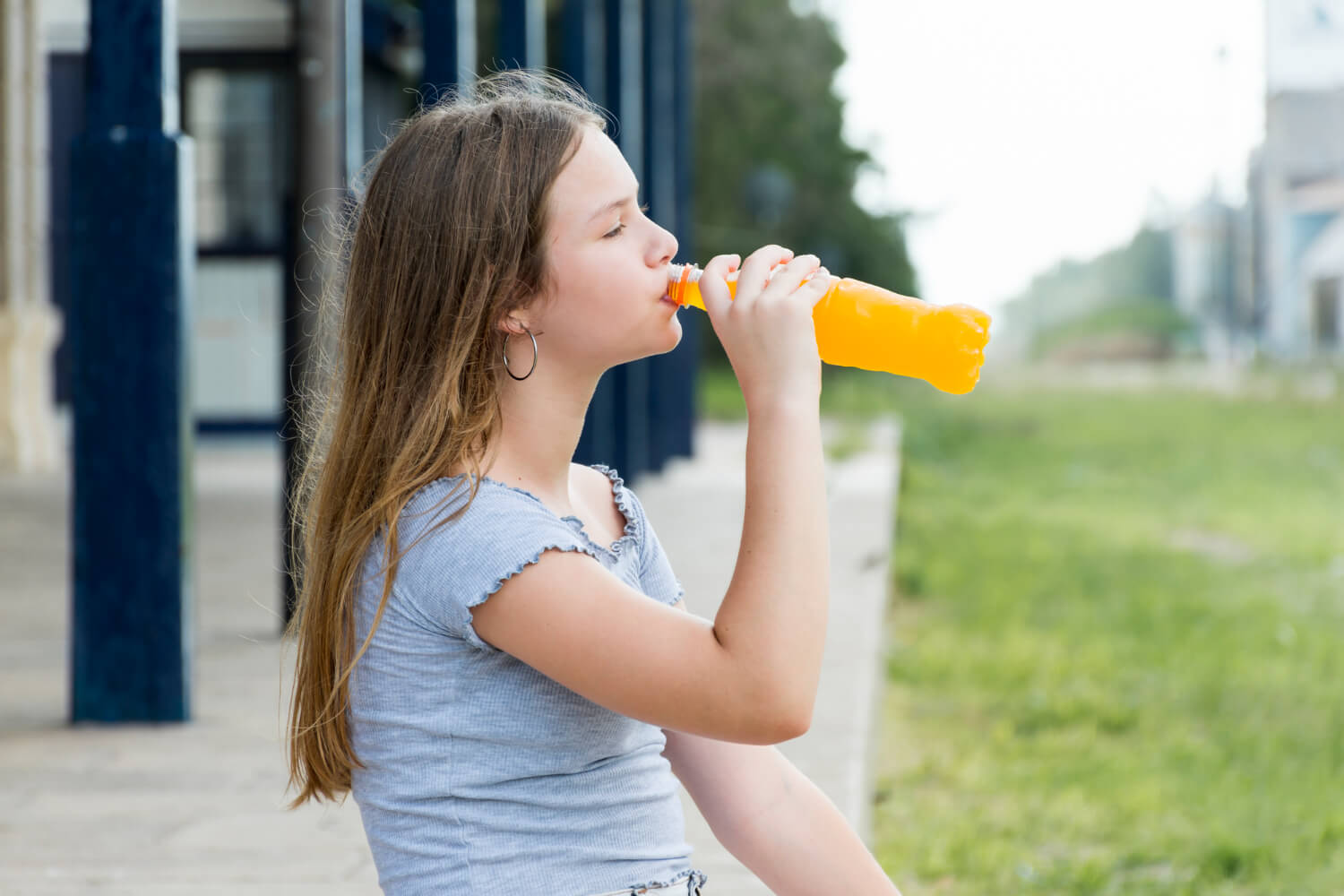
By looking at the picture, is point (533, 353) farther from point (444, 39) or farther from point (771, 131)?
point (771, 131)

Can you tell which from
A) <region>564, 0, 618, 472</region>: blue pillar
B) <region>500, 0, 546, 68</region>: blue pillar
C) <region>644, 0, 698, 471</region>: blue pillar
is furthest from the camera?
<region>644, 0, 698, 471</region>: blue pillar

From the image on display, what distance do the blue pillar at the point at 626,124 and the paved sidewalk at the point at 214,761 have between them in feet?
6.74

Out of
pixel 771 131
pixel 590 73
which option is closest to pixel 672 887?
pixel 590 73

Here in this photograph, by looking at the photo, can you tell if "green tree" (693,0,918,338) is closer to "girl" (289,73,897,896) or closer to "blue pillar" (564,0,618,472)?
"blue pillar" (564,0,618,472)

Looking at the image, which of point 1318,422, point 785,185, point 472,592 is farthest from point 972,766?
point 785,185

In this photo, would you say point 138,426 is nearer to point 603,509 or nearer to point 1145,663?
point 603,509

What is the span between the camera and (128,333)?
10.7ft

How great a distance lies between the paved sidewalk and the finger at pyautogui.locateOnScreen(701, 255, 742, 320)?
771 mm

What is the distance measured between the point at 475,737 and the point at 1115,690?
3.60m

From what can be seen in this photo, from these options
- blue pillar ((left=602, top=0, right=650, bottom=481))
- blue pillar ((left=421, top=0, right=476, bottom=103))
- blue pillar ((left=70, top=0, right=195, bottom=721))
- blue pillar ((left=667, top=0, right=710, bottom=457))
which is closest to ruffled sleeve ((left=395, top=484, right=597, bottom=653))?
blue pillar ((left=70, top=0, right=195, bottom=721))

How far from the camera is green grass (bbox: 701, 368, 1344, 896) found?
10.0 ft

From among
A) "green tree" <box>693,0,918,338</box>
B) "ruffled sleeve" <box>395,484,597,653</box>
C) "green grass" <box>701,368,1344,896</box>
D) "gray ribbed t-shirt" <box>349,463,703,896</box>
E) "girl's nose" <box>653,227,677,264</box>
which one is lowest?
"green grass" <box>701,368,1344,896</box>

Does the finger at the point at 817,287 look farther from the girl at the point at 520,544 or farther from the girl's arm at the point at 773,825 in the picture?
the girl's arm at the point at 773,825

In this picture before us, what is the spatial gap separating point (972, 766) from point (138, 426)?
7.11 ft
